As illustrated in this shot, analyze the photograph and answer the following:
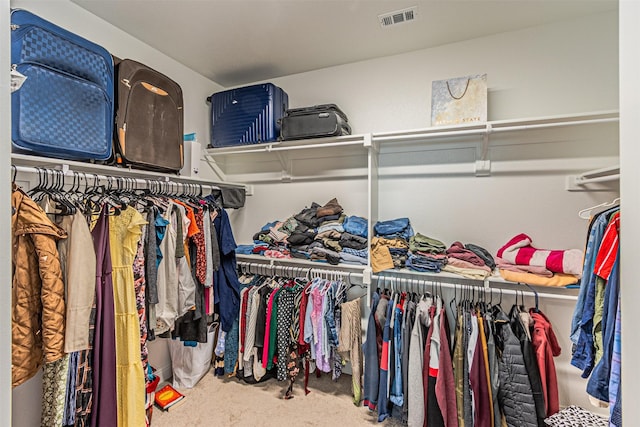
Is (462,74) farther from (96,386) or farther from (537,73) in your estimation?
(96,386)

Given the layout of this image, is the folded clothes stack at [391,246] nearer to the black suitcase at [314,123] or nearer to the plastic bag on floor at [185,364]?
the black suitcase at [314,123]

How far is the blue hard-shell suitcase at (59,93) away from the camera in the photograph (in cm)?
130

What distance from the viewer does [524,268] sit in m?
1.76

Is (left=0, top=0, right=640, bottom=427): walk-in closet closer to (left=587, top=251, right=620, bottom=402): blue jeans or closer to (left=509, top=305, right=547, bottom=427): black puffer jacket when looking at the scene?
(left=509, top=305, right=547, bottom=427): black puffer jacket

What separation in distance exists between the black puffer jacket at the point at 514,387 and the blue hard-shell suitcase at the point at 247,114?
210 cm

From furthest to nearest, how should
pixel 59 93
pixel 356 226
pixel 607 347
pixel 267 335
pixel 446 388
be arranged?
pixel 356 226
pixel 267 335
pixel 446 388
pixel 59 93
pixel 607 347

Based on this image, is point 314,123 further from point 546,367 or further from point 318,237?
point 546,367

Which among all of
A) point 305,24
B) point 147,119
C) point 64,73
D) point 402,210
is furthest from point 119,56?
Result: point 402,210

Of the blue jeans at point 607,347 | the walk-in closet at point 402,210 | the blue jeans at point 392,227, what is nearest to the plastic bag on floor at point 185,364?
the walk-in closet at point 402,210

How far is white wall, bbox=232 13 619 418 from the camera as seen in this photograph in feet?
6.10

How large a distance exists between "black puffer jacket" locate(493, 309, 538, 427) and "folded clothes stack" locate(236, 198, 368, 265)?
0.95m

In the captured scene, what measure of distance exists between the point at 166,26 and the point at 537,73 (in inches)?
97.9

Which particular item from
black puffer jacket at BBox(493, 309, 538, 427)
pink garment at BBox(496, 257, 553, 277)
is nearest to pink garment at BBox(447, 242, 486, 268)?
pink garment at BBox(496, 257, 553, 277)

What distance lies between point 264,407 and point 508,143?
2469 millimetres
